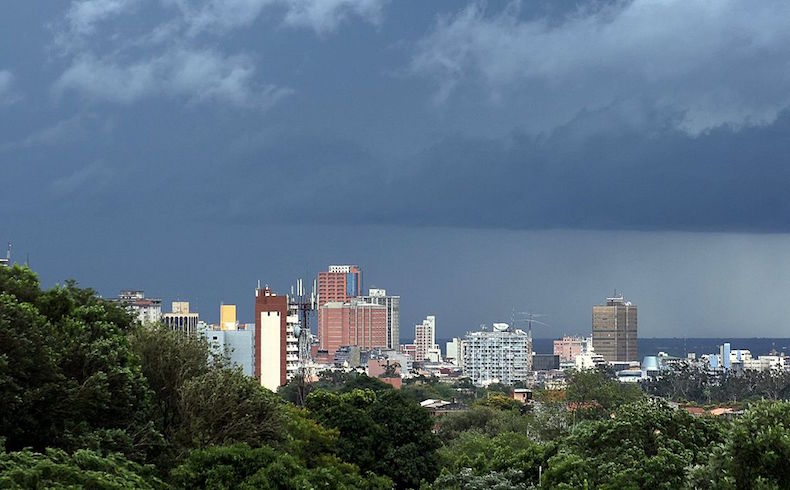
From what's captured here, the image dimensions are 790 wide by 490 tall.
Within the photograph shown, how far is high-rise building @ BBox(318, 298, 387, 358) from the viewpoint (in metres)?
197

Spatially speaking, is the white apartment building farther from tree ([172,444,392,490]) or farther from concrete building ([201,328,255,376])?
tree ([172,444,392,490])

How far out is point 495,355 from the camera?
180m

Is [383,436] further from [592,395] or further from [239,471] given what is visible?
[592,395]

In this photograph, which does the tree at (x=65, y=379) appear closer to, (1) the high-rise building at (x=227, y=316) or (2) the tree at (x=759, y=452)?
(2) the tree at (x=759, y=452)

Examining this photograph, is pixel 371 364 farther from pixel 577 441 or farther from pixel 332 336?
pixel 577 441

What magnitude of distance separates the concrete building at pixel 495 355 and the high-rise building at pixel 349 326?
23.0m

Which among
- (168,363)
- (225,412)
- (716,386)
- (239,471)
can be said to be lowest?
(716,386)

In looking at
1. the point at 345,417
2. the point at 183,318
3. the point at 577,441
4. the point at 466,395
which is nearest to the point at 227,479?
the point at 577,441

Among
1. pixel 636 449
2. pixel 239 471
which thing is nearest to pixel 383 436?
pixel 636 449

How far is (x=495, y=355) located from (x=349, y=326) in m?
30.2

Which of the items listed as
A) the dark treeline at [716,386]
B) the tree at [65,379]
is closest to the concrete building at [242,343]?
the dark treeline at [716,386]

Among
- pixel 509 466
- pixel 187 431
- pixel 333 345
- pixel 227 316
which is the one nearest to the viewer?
pixel 187 431

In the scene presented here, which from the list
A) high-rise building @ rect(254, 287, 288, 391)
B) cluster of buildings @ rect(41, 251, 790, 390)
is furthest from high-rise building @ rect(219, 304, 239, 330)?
high-rise building @ rect(254, 287, 288, 391)

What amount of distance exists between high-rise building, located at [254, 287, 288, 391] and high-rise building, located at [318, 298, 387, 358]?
332ft
